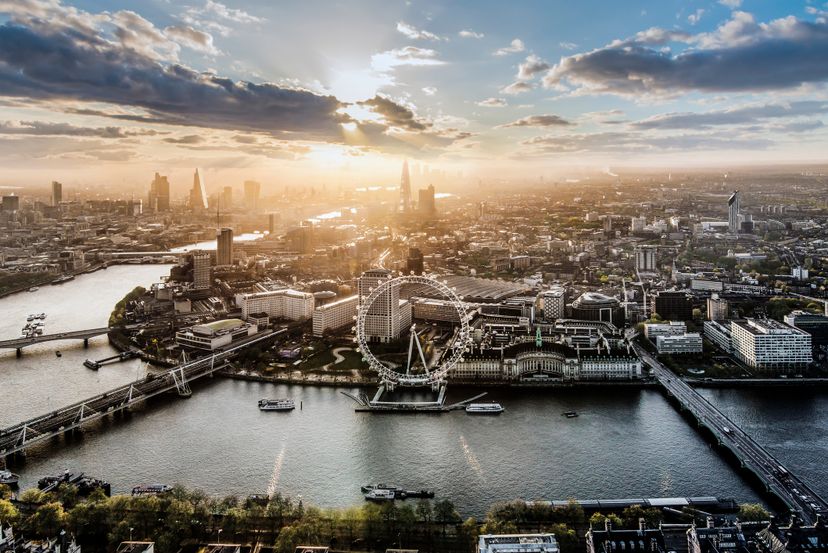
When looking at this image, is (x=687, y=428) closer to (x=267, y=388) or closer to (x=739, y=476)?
(x=739, y=476)

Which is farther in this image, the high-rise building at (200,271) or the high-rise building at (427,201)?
the high-rise building at (427,201)

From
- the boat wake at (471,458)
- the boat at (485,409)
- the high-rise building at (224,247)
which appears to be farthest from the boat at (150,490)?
the high-rise building at (224,247)

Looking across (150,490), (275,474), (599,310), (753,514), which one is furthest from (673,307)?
(150,490)

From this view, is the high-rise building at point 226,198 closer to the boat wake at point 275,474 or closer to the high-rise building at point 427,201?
the high-rise building at point 427,201

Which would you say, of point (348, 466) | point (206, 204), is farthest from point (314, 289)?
point (206, 204)

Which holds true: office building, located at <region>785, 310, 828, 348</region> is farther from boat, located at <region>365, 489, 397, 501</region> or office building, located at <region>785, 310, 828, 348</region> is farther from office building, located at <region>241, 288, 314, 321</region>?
office building, located at <region>241, 288, 314, 321</region>

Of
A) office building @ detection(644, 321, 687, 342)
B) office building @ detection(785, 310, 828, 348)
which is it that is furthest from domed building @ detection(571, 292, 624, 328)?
office building @ detection(785, 310, 828, 348)

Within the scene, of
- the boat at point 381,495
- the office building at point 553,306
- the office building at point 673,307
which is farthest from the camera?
the office building at point 553,306
